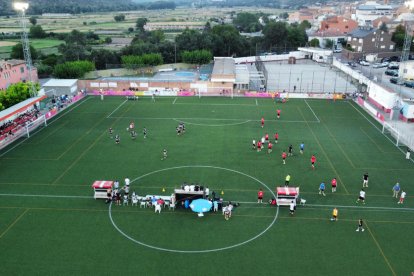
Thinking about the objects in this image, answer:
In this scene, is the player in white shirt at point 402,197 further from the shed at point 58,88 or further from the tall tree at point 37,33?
the tall tree at point 37,33

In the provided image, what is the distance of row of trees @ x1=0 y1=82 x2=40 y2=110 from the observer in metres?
47.3

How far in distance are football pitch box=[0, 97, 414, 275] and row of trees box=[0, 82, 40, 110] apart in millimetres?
7935

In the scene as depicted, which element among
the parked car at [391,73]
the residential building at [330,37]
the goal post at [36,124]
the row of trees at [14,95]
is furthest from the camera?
the residential building at [330,37]

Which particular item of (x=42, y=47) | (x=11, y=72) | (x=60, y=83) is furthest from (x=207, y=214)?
(x=42, y=47)

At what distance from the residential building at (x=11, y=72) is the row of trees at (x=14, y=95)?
23.3 feet

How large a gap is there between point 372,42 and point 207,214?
87120mm

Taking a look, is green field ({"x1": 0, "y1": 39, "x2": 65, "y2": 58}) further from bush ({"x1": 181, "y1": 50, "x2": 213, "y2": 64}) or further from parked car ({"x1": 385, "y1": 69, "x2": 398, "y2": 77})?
parked car ({"x1": 385, "y1": 69, "x2": 398, "y2": 77})

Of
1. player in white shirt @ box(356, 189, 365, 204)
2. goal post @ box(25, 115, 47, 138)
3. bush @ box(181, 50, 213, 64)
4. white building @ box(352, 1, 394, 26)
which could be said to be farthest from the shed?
white building @ box(352, 1, 394, 26)

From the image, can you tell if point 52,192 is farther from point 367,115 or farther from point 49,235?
point 367,115

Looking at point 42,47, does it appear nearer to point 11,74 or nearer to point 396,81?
point 11,74

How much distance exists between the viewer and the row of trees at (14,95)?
47281mm

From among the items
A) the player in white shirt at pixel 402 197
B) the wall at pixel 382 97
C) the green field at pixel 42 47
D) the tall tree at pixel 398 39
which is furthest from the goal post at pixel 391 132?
the green field at pixel 42 47

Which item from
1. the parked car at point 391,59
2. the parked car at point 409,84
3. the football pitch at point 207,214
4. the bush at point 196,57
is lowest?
the football pitch at point 207,214

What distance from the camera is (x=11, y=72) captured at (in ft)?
189
